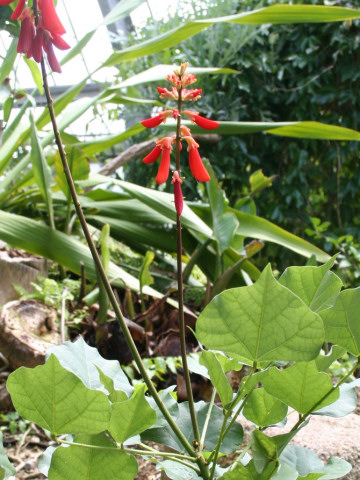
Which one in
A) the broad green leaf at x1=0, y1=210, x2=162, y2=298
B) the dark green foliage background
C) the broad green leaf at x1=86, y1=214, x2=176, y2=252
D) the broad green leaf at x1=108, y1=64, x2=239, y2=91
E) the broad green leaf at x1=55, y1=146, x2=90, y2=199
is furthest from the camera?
the dark green foliage background

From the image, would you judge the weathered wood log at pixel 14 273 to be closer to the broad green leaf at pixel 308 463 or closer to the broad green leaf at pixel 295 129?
the broad green leaf at pixel 295 129

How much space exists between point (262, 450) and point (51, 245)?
43.1 inches

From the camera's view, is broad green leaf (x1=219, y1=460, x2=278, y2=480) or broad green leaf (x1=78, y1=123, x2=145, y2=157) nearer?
broad green leaf (x1=219, y1=460, x2=278, y2=480)

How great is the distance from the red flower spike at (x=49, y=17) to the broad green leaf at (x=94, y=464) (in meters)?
0.31

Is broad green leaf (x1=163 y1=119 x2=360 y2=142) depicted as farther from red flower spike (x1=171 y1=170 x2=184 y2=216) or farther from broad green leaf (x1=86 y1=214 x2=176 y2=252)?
red flower spike (x1=171 y1=170 x2=184 y2=216)

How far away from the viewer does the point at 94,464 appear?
30 centimetres

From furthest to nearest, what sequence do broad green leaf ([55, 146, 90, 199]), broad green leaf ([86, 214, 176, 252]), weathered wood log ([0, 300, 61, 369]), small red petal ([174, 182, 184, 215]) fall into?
broad green leaf ([86, 214, 176, 252]), broad green leaf ([55, 146, 90, 199]), weathered wood log ([0, 300, 61, 369]), small red petal ([174, 182, 184, 215])

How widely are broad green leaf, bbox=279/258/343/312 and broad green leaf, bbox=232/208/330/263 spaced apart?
1.09 m

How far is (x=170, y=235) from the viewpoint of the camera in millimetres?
1566

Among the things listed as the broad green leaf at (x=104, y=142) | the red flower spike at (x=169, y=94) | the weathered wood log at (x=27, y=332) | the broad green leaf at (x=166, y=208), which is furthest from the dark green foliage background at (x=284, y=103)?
the red flower spike at (x=169, y=94)

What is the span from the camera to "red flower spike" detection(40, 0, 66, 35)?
0.39 meters

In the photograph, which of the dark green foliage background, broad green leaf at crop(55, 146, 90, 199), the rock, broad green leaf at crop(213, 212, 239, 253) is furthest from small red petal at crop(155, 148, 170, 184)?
the dark green foliage background

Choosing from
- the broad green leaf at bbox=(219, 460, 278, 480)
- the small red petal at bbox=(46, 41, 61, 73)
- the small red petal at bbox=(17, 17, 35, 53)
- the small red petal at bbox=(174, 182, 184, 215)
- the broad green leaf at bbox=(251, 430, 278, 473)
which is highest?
the small red petal at bbox=(17, 17, 35, 53)

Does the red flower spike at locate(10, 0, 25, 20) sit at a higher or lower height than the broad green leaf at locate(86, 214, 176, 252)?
higher
